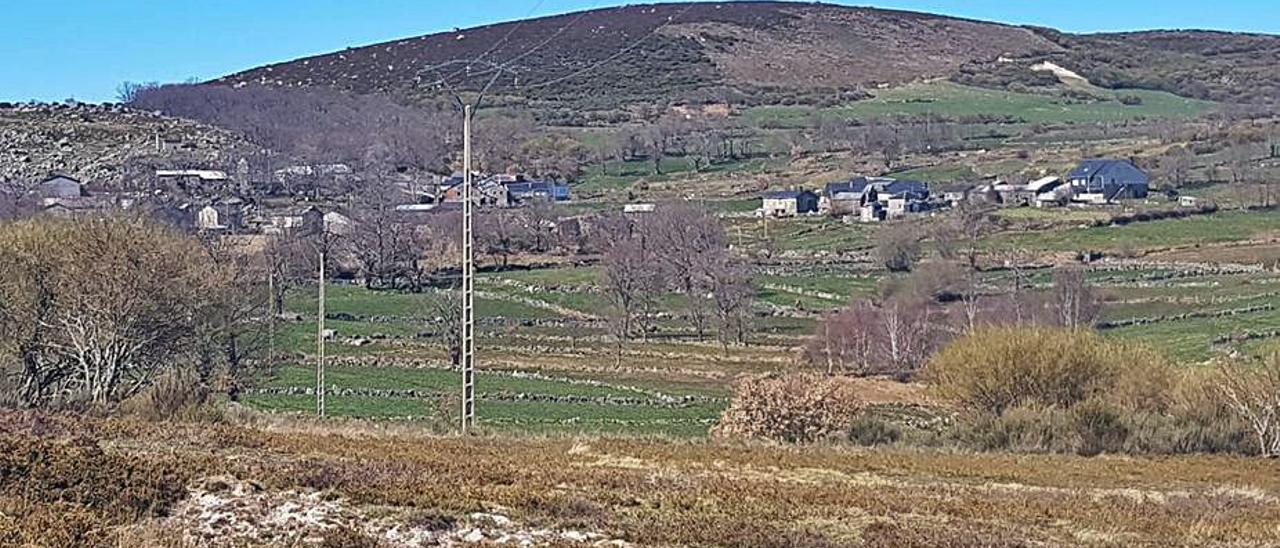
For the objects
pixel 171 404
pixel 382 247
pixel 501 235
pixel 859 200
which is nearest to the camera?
pixel 171 404

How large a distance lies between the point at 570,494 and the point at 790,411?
817 inches

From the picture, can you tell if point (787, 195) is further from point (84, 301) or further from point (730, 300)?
point (84, 301)

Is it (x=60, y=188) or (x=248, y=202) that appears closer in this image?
(x=60, y=188)

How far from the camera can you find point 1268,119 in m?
181

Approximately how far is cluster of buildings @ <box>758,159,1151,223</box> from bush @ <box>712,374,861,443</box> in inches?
3486

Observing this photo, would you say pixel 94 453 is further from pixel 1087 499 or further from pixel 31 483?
pixel 1087 499

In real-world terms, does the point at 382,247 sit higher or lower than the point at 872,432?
higher

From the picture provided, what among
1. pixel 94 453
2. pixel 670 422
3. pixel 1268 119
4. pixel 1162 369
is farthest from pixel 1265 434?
pixel 1268 119

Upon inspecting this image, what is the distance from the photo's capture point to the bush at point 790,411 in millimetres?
35344

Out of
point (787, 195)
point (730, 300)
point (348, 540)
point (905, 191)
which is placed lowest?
point (730, 300)

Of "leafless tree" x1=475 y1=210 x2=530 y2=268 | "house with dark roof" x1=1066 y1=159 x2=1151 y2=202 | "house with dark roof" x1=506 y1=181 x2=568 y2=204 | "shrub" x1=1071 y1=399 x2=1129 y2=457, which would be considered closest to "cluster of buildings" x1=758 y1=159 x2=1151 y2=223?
"house with dark roof" x1=1066 y1=159 x2=1151 y2=202

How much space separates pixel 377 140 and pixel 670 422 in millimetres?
129192

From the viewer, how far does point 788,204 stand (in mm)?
132250

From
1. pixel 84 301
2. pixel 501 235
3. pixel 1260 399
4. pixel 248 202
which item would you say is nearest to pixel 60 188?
pixel 248 202
